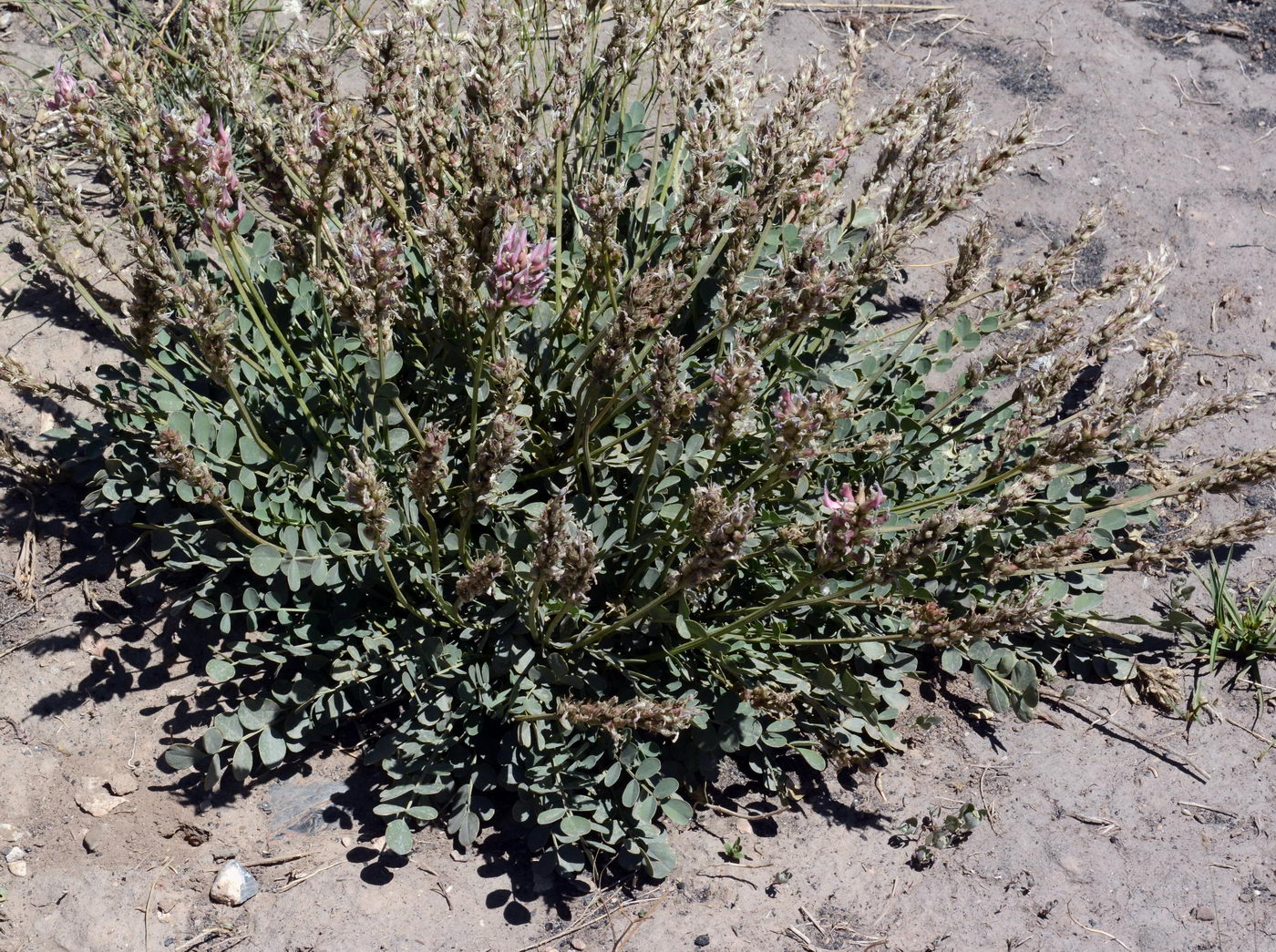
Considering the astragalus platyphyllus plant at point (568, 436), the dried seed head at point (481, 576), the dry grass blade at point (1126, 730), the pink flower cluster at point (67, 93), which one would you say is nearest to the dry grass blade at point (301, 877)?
the astragalus platyphyllus plant at point (568, 436)

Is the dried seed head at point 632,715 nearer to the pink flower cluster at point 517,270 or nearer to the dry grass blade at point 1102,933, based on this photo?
the pink flower cluster at point 517,270

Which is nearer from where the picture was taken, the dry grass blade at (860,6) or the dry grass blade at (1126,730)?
the dry grass blade at (1126,730)

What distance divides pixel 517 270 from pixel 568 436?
3.61ft

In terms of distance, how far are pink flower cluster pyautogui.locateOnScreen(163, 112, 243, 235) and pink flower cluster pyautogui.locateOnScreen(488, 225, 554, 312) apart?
0.61m

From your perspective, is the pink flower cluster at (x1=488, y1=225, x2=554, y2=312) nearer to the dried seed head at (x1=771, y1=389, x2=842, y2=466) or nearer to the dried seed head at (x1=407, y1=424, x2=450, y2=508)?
the dried seed head at (x1=407, y1=424, x2=450, y2=508)

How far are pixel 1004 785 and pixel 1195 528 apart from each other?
4.30ft

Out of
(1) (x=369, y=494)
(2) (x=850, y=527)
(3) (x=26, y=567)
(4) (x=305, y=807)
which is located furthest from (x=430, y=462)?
(3) (x=26, y=567)

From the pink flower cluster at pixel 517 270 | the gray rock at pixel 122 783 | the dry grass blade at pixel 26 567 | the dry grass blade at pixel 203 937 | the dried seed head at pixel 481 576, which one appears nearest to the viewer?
the pink flower cluster at pixel 517 270

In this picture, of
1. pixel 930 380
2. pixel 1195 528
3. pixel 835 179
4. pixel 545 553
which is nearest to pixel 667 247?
pixel 835 179

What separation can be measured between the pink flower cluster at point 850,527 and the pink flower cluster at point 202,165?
4.61 feet

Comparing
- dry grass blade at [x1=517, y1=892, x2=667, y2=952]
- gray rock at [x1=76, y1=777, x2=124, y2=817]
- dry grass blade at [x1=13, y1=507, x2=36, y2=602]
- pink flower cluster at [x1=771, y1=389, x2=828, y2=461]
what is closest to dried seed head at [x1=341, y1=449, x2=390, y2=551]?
pink flower cluster at [x1=771, y1=389, x2=828, y2=461]

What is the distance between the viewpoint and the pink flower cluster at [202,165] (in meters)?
2.08

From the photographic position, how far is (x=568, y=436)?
3127mm

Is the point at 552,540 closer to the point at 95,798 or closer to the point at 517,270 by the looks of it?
the point at 517,270
